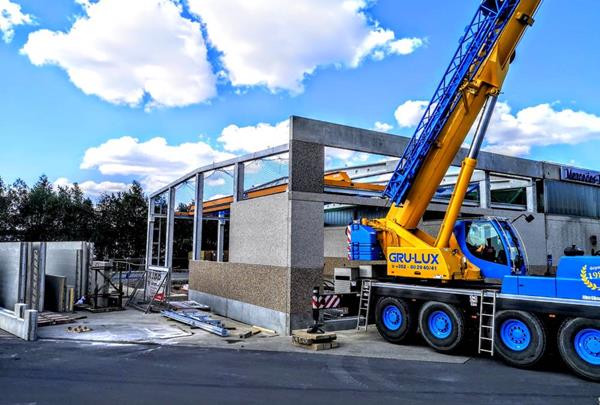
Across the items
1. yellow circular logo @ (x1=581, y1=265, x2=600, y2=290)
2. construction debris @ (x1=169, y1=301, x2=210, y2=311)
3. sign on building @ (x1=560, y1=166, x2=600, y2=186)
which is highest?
sign on building @ (x1=560, y1=166, x2=600, y2=186)

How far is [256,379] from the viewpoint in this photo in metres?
7.68

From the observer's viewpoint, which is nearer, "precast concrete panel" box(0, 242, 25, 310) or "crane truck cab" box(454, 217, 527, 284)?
"crane truck cab" box(454, 217, 527, 284)

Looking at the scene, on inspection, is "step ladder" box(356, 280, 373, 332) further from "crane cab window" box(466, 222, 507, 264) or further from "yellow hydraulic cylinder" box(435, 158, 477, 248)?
"crane cab window" box(466, 222, 507, 264)

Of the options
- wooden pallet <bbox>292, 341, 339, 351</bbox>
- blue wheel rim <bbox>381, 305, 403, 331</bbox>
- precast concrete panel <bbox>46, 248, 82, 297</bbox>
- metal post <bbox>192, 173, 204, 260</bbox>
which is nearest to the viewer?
wooden pallet <bbox>292, 341, 339, 351</bbox>

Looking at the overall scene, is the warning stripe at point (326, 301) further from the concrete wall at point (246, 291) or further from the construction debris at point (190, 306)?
the construction debris at point (190, 306)

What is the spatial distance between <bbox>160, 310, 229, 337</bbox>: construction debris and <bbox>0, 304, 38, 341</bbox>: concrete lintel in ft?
12.6

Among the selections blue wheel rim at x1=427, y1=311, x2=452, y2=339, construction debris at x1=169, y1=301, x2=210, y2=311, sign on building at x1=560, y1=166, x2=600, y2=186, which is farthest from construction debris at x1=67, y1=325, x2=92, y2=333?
sign on building at x1=560, y1=166, x2=600, y2=186

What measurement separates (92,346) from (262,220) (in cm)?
548

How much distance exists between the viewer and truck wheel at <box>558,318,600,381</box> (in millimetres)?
7879

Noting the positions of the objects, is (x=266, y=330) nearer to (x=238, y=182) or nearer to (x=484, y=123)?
(x=238, y=182)

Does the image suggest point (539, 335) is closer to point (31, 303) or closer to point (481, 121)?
point (481, 121)

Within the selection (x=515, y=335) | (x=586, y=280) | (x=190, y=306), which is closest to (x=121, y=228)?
(x=190, y=306)

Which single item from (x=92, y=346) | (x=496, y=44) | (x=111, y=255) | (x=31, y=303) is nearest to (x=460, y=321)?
(x=496, y=44)

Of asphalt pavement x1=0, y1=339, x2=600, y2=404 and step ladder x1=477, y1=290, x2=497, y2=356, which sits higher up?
step ladder x1=477, y1=290, x2=497, y2=356
